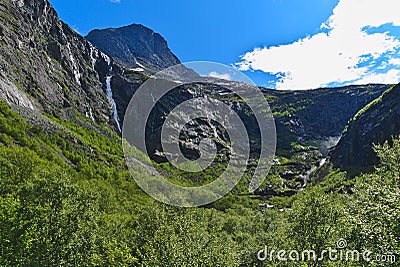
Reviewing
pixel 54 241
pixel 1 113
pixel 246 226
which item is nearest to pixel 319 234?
pixel 54 241

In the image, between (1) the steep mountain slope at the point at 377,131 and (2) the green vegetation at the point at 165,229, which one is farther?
(1) the steep mountain slope at the point at 377,131

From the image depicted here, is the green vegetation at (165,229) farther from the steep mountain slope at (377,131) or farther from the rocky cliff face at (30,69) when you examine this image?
the steep mountain slope at (377,131)

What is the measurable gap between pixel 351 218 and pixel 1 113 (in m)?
127

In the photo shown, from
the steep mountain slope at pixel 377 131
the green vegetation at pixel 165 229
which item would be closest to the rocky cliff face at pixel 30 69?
the green vegetation at pixel 165 229

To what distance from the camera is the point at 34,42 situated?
180875 mm

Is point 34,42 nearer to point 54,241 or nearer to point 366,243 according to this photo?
point 54,241

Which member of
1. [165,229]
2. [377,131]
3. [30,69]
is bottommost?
[165,229]

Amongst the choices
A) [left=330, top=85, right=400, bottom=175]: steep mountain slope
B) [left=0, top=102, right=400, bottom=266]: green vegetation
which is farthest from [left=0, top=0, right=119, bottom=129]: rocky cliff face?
[left=330, top=85, right=400, bottom=175]: steep mountain slope

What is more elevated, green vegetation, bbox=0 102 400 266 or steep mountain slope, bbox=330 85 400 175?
steep mountain slope, bbox=330 85 400 175

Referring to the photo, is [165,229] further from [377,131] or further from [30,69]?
[377,131]

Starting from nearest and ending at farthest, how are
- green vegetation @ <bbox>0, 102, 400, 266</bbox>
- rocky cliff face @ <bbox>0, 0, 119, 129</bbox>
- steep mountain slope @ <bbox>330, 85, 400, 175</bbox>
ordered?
green vegetation @ <bbox>0, 102, 400, 266</bbox>, rocky cliff face @ <bbox>0, 0, 119, 129</bbox>, steep mountain slope @ <bbox>330, 85, 400, 175</bbox>

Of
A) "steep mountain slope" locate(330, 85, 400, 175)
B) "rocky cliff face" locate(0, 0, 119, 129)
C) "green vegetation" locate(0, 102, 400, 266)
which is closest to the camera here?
"green vegetation" locate(0, 102, 400, 266)

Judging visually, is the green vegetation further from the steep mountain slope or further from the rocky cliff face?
the steep mountain slope

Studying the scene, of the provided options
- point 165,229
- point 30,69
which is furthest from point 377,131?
point 30,69
